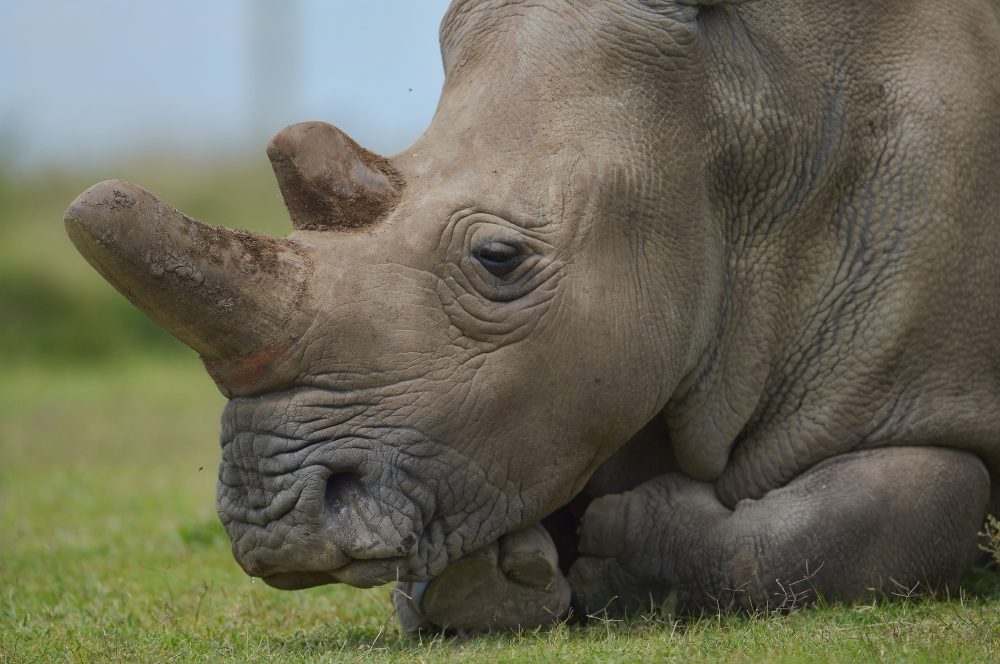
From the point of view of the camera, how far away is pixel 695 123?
5.05 meters

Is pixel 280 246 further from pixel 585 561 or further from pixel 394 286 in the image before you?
pixel 585 561

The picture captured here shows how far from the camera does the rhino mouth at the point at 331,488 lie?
444 cm

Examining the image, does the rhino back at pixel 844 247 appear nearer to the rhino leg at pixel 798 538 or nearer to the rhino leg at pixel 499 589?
the rhino leg at pixel 798 538

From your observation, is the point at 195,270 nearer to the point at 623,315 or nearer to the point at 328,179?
the point at 328,179

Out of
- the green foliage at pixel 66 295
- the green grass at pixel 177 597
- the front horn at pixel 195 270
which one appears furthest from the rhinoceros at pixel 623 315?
the green foliage at pixel 66 295

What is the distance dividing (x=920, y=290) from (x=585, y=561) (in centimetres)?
141

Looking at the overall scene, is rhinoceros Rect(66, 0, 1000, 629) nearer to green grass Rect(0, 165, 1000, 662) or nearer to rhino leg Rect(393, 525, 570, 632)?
rhino leg Rect(393, 525, 570, 632)

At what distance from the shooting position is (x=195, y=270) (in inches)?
171

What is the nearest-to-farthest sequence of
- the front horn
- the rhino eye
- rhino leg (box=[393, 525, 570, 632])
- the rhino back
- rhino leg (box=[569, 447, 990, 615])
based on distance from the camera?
the front horn, the rhino eye, rhino leg (box=[393, 525, 570, 632]), rhino leg (box=[569, 447, 990, 615]), the rhino back

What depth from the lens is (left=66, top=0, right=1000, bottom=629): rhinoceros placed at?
14.7ft

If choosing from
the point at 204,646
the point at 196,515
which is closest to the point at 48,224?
the point at 196,515

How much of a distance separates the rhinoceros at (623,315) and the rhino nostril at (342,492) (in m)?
0.02

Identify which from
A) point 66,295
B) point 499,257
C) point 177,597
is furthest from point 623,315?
point 66,295

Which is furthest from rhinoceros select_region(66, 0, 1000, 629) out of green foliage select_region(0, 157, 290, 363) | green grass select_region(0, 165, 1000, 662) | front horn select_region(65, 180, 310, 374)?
green foliage select_region(0, 157, 290, 363)
